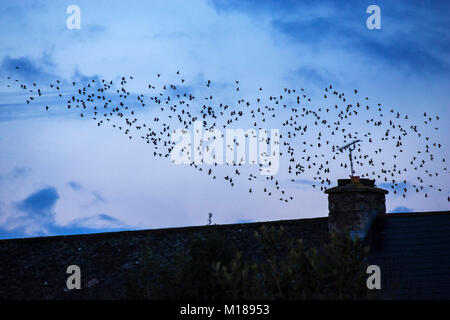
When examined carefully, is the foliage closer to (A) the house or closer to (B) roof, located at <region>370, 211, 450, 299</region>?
(A) the house

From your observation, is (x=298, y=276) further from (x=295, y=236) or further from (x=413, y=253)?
(x=295, y=236)

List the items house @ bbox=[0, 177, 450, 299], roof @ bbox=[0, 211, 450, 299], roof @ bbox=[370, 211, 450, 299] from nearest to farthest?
1. roof @ bbox=[370, 211, 450, 299]
2. roof @ bbox=[0, 211, 450, 299]
3. house @ bbox=[0, 177, 450, 299]

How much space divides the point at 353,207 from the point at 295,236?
3.36 m

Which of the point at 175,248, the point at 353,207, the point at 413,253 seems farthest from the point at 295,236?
the point at 175,248

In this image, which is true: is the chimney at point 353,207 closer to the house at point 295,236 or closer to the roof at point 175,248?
the house at point 295,236

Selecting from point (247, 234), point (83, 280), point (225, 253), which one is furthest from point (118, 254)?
point (225, 253)

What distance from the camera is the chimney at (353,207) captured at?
75.1 ft

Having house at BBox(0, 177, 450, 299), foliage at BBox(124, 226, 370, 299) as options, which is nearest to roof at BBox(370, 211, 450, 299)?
house at BBox(0, 177, 450, 299)

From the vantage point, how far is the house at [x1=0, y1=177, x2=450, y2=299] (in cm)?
2025

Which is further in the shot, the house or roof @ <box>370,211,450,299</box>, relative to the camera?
the house

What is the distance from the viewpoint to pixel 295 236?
24.6 m

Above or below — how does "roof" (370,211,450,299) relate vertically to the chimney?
below

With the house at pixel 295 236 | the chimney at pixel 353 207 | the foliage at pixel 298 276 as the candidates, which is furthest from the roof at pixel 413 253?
the foliage at pixel 298 276

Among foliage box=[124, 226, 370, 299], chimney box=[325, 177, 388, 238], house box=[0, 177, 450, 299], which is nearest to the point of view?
foliage box=[124, 226, 370, 299]
